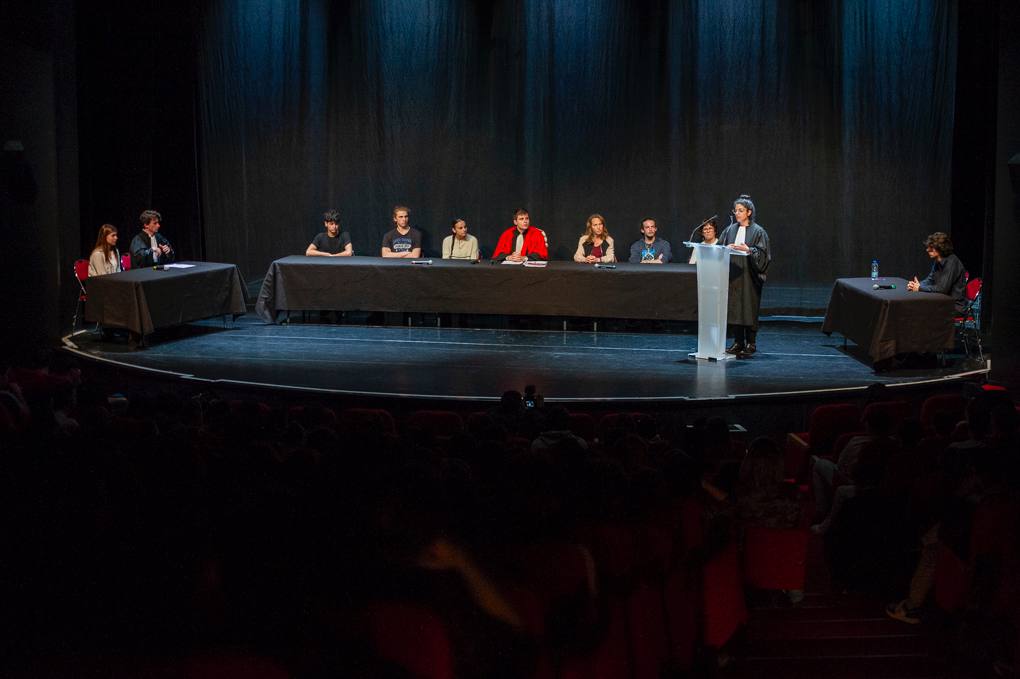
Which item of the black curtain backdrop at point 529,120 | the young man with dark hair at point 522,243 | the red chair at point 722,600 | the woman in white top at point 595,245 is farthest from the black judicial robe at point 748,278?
the red chair at point 722,600

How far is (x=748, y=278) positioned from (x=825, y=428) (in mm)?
3458

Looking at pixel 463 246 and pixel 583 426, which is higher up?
pixel 463 246

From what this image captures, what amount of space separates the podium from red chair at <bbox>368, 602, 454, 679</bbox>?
253 inches

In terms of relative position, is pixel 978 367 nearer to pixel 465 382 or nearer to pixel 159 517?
pixel 465 382

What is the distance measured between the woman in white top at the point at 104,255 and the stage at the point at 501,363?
596 mm

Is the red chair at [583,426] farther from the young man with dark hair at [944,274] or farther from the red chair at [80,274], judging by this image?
the red chair at [80,274]

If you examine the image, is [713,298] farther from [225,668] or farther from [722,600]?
[225,668]

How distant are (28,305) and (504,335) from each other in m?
3.98

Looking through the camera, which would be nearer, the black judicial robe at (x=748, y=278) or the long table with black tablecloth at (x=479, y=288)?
the black judicial robe at (x=748, y=278)

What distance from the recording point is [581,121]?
469 inches

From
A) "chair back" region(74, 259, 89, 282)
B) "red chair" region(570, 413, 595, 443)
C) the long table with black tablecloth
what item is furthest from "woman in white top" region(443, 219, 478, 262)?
"red chair" region(570, 413, 595, 443)

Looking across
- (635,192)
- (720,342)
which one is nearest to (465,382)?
(720,342)

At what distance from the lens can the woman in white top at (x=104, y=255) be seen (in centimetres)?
984

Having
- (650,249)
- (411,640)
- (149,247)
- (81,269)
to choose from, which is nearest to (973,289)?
(650,249)
